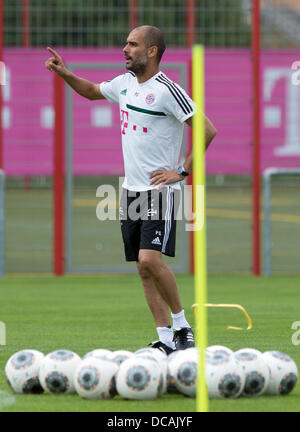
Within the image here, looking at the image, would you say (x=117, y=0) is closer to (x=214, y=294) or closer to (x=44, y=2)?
(x=44, y=2)

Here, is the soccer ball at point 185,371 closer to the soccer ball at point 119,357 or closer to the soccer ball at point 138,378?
the soccer ball at point 138,378

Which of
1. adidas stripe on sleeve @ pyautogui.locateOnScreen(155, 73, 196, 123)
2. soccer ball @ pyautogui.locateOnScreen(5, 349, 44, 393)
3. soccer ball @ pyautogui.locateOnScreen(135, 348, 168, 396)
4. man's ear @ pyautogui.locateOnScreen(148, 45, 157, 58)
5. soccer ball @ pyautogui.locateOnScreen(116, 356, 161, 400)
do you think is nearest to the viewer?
soccer ball @ pyautogui.locateOnScreen(116, 356, 161, 400)

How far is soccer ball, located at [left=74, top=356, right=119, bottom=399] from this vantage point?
646cm

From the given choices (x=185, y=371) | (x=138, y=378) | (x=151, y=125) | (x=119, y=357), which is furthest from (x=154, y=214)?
(x=138, y=378)

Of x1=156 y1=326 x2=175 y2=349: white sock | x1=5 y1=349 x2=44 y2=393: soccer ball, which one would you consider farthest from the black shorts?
x1=5 y1=349 x2=44 y2=393: soccer ball

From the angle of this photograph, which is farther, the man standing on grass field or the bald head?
the bald head

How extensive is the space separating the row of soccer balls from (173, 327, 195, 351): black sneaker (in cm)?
139

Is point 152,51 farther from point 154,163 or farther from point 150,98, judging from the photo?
point 154,163

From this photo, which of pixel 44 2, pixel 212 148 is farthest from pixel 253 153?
pixel 44 2

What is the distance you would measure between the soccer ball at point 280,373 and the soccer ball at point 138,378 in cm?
70

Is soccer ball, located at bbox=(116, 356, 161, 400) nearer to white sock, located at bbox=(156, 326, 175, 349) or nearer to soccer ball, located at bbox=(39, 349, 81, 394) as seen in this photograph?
soccer ball, located at bbox=(39, 349, 81, 394)

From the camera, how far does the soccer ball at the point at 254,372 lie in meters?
6.53

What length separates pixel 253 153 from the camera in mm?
14852
